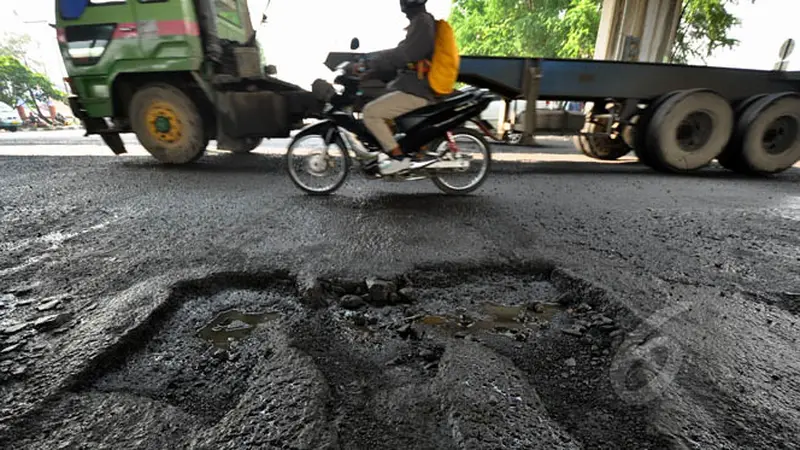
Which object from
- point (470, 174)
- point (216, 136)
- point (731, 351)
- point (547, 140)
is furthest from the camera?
point (547, 140)

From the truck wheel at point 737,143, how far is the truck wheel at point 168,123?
8384 millimetres

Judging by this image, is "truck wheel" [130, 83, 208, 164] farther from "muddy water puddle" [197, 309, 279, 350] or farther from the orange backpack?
"muddy water puddle" [197, 309, 279, 350]

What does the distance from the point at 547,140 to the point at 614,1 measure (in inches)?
167

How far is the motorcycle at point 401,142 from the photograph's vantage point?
4078mm

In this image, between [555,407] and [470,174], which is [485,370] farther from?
[470,174]

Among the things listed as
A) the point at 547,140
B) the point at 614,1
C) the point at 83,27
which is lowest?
the point at 547,140

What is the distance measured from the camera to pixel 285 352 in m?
1.61

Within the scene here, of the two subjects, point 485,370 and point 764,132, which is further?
point 764,132

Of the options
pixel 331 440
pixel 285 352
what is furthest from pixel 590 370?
pixel 285 352

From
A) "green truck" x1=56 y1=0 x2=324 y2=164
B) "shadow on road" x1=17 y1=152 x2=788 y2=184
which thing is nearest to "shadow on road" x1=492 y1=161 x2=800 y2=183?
"shadow on road" x1=17 y1=152 x2=788 y2=184

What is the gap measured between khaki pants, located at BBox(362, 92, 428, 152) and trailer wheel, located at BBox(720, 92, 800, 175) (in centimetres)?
572

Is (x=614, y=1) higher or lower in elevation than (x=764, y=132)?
higher

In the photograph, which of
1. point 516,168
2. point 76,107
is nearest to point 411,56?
point 516,168

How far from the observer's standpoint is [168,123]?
5711 millimetres
